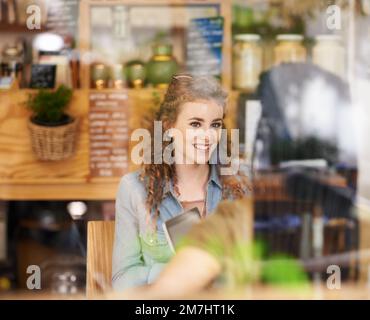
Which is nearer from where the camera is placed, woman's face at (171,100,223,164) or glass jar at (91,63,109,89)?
woman's face at (171,100,223,164)

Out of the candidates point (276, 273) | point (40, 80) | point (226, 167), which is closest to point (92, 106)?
point (40, 80)

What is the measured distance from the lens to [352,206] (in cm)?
540

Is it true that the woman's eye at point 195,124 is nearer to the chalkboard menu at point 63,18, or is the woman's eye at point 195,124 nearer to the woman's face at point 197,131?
the woman's face at point 197,131

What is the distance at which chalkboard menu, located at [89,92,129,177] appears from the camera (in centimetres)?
539

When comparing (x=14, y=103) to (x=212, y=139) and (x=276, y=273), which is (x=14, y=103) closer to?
(x=212, y=139)

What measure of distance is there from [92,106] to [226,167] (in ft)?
2.17

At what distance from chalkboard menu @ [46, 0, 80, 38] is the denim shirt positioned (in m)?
0.76

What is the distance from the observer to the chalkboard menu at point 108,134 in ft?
17.7

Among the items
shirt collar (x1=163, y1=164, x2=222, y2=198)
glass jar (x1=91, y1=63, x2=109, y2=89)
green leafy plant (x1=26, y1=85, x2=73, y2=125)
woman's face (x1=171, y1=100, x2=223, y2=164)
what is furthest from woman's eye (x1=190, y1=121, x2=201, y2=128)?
green leafy plant (x1=26, y1=85, x2=73, y2=125)

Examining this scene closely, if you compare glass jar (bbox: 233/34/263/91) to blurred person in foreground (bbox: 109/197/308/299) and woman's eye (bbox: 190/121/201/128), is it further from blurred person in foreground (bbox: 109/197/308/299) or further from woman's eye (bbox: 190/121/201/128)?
blurred person in foreground (bbox: 109/197/308/299)

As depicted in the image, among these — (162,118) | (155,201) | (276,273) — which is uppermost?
(162,118)

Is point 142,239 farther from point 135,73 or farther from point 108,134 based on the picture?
point 135,73

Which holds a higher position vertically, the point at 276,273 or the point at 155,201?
the point at 155,201

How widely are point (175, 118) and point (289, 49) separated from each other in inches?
23.6
